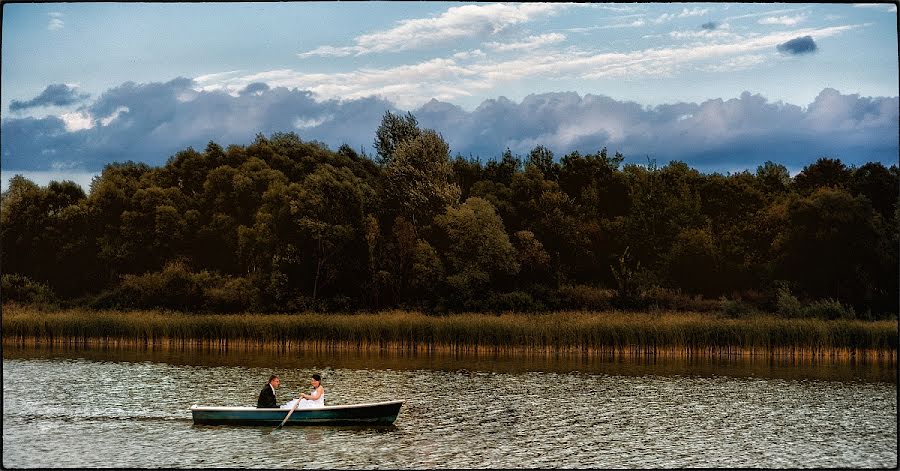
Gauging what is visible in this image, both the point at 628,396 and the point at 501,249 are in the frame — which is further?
the point at 501,249

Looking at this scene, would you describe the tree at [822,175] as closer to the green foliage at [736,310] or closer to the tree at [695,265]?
the tree at [695,265]

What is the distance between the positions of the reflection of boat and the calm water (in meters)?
0.29

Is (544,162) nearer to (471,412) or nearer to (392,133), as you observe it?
(392,133)

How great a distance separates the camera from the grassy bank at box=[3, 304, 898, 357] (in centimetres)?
4078

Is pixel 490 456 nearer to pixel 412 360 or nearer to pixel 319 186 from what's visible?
pixel 412 360

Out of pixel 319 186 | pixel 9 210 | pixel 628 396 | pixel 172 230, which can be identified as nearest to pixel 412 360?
pixel 628 396

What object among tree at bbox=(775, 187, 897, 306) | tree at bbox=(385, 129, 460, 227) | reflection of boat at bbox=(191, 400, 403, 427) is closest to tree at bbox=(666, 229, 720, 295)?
tree at bbox=(775, 187, 897, 306)

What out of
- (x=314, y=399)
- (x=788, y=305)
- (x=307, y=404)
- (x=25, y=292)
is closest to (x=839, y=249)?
(x=788, y=305)

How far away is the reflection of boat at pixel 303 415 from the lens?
25.3m

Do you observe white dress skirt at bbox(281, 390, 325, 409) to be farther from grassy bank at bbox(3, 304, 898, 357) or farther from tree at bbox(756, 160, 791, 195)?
tree at bbox(756, 160, 791, 195)

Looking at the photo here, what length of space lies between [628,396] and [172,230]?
4295cm

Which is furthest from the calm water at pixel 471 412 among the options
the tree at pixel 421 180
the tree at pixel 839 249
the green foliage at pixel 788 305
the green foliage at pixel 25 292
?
the green foliage at pixel 25 292

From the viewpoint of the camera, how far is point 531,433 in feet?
81.7

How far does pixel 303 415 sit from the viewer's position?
2548 centimetres
